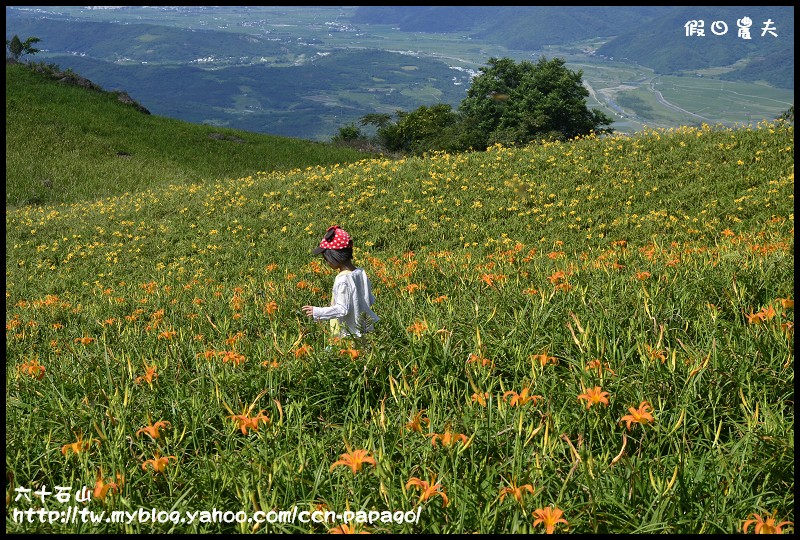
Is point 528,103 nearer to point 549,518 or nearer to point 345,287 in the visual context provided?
point 345,287

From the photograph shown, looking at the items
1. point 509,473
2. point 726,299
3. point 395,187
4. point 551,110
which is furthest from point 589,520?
point 551,110

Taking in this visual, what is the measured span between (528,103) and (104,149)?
26912 millimetres

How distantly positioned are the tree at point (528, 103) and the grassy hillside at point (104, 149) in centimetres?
1292

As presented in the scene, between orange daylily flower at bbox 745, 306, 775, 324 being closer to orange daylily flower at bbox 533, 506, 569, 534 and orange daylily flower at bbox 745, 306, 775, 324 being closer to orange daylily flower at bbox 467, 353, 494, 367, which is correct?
orange daylily flower at bbox 467, 353, 494, 367

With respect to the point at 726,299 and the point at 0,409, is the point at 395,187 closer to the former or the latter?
the point at 726,299

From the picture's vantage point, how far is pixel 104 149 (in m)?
26.4

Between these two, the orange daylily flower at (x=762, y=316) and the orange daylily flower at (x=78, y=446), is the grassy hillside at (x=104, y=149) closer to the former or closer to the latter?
the orange daylily flower at (x=78, y=446)

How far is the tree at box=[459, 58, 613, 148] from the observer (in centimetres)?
3731

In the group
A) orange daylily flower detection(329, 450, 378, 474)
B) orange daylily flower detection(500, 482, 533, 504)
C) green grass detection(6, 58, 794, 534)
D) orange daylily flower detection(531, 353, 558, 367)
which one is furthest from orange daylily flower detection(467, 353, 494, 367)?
orange daylily flower detection(329, 450, 378, 474)

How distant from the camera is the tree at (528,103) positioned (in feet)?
122

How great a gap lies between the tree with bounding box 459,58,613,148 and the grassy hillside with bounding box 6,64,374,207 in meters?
12.9

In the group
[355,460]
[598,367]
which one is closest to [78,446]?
[355,460]

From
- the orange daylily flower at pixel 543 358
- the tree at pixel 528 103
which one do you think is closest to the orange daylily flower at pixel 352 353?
the orange daylily flower at pixel 543 358

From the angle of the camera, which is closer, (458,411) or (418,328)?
(458,411)
